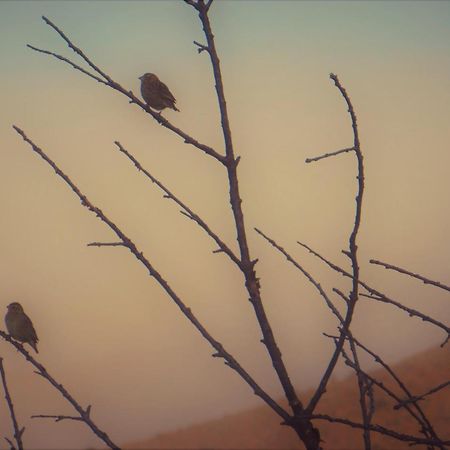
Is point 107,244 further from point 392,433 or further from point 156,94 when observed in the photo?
point 156,94

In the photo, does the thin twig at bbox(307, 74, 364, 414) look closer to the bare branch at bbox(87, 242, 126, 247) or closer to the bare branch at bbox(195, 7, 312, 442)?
the bare branch at bbox(195, 7, 312, 442)

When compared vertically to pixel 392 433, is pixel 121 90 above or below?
above

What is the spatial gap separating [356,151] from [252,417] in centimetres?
5492

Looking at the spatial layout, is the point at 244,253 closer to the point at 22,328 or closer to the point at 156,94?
the point at 156,94

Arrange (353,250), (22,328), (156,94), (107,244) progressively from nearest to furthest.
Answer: (353,250)
(107,244)
(156,94)
(22,328)

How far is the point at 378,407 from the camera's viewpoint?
36.5 metres

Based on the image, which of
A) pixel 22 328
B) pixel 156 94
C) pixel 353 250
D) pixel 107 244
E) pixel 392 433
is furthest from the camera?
pixel 22 328

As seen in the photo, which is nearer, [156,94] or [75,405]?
[75,405]

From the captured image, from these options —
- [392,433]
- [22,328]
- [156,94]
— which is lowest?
[392,433]

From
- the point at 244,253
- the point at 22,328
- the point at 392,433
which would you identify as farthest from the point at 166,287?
the point at 22,328

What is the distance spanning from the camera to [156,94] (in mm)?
6078

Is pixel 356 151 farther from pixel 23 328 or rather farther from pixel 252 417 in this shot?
pixel 252 417

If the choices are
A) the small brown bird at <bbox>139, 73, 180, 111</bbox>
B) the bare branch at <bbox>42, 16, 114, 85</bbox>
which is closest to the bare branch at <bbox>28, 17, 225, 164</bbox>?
the bare branch at <bbox>42, 16, 114, 85</bbox>

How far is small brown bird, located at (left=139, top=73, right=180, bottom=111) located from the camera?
6066mm
